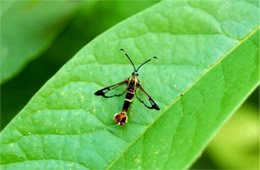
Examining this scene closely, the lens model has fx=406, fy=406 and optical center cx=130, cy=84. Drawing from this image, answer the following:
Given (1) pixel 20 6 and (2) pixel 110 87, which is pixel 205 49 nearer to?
(2) pixel 110 87

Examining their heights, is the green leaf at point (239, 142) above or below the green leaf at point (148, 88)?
above

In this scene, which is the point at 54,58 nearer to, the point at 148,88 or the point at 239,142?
the point at 148,88

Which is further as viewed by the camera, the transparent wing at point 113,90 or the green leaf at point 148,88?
the transparent wing at point 113,90

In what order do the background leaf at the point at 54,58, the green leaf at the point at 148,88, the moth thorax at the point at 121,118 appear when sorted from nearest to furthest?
the green leaf at the point at 148,88, the moth thorax at the point at 121,118, the background leaf at the point at 54,58

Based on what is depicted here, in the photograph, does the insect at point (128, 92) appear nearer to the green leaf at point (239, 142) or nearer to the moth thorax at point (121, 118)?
the moth thorax at point (121, 118)

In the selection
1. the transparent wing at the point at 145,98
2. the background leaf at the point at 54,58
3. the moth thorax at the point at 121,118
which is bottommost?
the moth thorax at the point at 121,118

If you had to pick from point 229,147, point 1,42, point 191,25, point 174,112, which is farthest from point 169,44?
point 229,147

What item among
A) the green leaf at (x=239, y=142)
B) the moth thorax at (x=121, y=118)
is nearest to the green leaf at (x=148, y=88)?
the moth thorax at (x=121, y=118)

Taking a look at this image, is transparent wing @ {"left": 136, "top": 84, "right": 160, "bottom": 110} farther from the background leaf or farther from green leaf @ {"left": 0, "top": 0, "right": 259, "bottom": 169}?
the background leaf
